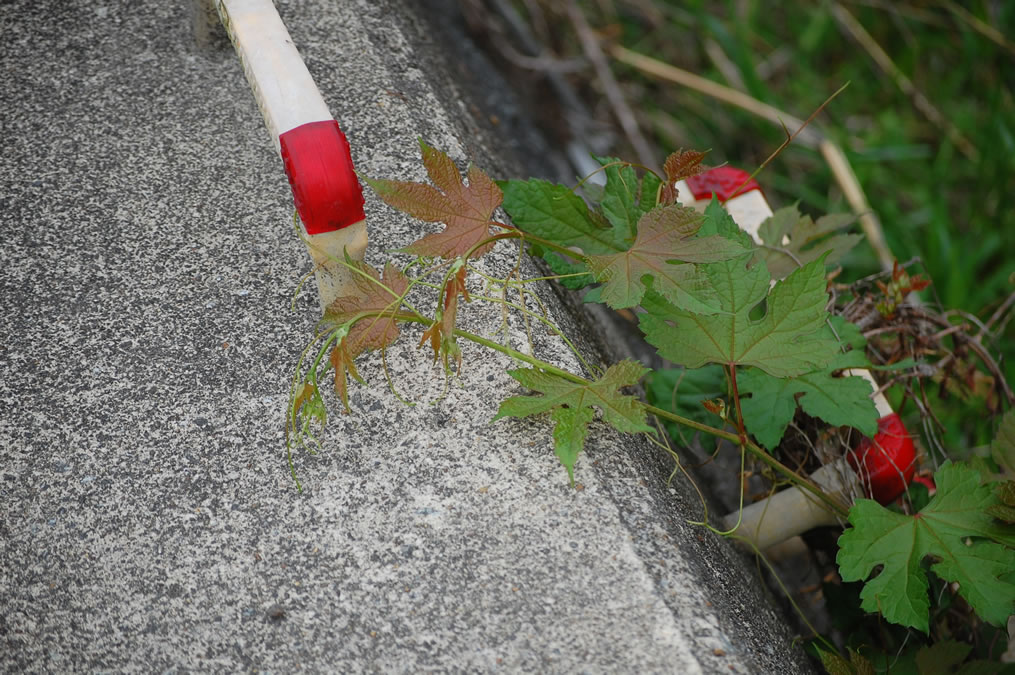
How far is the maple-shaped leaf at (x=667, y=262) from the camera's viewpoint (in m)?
0.81

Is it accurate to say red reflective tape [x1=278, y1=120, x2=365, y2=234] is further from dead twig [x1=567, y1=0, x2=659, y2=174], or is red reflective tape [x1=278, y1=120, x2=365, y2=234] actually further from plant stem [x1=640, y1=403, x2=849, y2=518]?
dead twig [x1=567, y1=0, x2=659, y2=174]

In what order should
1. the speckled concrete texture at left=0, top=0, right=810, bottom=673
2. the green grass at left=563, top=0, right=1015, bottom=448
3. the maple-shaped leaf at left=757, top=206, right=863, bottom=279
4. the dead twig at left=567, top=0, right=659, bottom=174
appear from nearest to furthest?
1. the speckled concrete texture at left=0, top=0, right=810, bottom=673
2. the maple-shaped leaf at left=757, top=206, right=863, bottom=279
3. the green grass at left=563, top=0, right=1015, bottom=448
4. the dead twig at left=567, top=0, right=659, bottom=174

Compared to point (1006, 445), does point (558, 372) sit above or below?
above

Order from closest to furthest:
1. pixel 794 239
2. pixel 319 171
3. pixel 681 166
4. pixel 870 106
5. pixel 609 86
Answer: pixel 319 171 → pixel 681 166 → pixel 794 239 → pixel 609 86 → pixel 870 106

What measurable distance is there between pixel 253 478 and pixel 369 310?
0.71 ft

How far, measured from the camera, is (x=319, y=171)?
776 mm

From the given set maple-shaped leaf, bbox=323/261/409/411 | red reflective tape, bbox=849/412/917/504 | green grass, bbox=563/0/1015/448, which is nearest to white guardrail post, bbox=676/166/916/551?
red reflective tape, bbox=849/412/917/504

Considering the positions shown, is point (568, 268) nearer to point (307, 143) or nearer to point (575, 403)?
point (575, 403)

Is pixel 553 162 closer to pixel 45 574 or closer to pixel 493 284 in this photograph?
pixel 493 284

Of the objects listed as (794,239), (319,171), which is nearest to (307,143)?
(319,171)

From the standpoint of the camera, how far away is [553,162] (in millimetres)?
2090

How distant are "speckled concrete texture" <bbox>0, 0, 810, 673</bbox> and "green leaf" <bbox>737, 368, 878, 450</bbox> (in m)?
0.12

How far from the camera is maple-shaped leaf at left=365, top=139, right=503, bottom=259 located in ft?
2.79

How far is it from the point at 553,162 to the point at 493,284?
1185 millimetres
